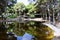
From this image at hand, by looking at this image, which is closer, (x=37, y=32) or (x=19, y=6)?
(x=37, y=32)

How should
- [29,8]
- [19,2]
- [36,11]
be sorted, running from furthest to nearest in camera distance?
[19,2] < [29,8] < [36,11]

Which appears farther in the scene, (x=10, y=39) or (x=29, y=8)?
(x=29, y=8)

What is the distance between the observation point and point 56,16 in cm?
2764

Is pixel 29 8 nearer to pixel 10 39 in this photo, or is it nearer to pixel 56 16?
pixel 56 16

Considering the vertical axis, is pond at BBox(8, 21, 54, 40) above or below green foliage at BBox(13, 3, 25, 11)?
below

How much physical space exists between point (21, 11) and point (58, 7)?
2360cm

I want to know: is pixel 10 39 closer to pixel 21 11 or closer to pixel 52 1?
pixel 52 1

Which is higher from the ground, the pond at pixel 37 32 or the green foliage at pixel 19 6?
the green foliage at pixel 19 6

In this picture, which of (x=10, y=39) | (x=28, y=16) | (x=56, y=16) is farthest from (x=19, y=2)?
(x=10, y=39)

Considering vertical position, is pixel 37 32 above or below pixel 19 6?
below

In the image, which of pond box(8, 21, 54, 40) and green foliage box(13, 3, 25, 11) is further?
green foliage box(13, 3, 25, 11)

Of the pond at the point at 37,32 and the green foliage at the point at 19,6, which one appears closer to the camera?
the pond at the point at 37,32

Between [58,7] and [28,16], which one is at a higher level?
[58,7]

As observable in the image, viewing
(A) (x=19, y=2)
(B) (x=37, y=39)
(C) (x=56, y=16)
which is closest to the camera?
(B) (x=37, y=39)
